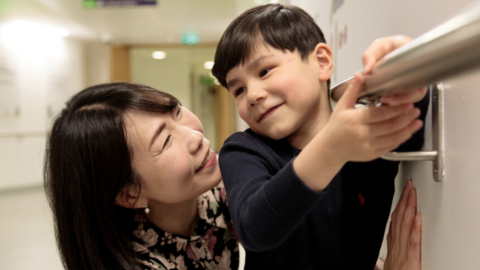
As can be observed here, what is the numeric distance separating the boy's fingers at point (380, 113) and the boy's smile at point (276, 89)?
33 centimetres

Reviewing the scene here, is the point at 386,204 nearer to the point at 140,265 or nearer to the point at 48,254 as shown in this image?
the point at 140,265

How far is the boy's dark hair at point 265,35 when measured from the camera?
75 centimetres

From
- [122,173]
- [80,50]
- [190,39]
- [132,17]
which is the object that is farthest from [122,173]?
[80,50]

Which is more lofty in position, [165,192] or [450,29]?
[450,29]

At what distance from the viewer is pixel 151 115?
0.92 meters

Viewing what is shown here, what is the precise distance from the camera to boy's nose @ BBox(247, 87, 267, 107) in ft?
2.36

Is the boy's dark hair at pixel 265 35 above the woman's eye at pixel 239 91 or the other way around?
above

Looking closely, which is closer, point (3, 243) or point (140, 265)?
point (140, 265)

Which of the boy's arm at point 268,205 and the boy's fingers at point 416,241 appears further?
the boy's fingers at point 416,241

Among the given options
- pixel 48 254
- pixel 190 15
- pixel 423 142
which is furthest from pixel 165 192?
pixel 190 15

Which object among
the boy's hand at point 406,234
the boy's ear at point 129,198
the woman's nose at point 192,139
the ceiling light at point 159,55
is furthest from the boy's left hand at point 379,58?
the ceiling light at point 159,55

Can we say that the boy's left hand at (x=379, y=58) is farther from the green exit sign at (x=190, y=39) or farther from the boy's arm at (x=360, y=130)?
the green exit sign at (x=190, y=39)

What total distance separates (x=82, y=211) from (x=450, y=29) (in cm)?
94

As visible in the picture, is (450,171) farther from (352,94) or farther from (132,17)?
(132,17)
